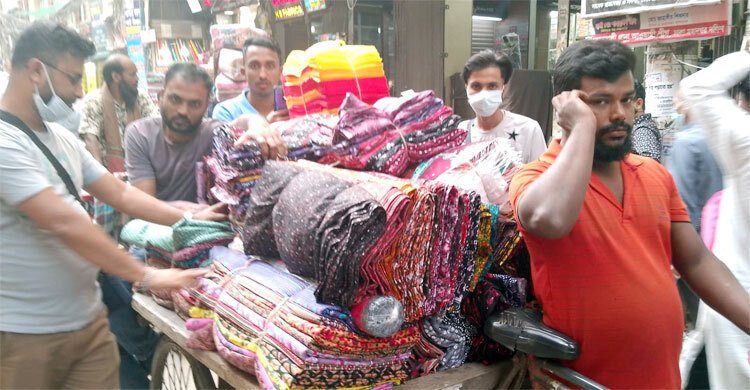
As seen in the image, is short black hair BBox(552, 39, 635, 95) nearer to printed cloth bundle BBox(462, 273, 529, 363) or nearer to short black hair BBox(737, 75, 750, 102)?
short black hair BBox(737, 75, 750, 102)

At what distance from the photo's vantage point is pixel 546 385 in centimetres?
166

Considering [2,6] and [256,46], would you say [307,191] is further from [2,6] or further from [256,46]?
[2,6]

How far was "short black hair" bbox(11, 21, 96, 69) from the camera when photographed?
6.05 ft

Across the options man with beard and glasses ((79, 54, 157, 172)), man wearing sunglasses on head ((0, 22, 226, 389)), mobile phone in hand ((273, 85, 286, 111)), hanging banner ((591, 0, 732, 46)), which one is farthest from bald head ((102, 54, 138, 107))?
hanging banner ((591, 0, 732, 46))

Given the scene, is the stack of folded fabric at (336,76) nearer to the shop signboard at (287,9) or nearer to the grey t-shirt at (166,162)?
the grey t-shirt at (166,162)

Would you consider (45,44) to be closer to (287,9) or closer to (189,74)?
(189,74)

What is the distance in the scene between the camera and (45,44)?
73.3 inches

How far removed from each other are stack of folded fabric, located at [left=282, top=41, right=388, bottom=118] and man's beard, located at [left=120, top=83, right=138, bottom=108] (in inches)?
105

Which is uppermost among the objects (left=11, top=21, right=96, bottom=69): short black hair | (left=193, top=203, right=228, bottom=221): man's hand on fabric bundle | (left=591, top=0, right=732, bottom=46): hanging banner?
(left=591, top=0, right=732, bottom=46): hanging banner

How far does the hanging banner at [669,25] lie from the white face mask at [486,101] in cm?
135

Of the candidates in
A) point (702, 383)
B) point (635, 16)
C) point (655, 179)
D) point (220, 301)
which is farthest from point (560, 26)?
point (220, 301)

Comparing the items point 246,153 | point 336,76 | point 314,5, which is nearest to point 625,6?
point 314,5

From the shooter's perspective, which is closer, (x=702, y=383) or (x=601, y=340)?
(x=601, y=340)

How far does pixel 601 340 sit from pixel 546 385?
244 mm
